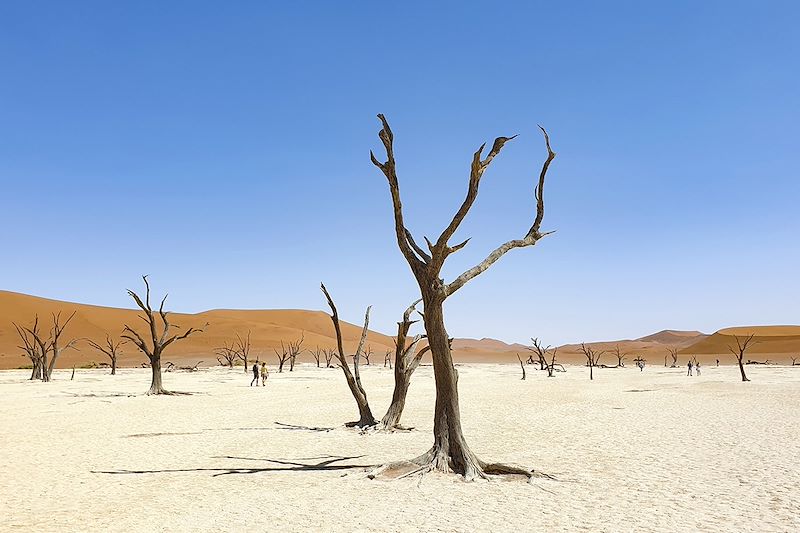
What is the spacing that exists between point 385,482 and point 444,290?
11.1 ft

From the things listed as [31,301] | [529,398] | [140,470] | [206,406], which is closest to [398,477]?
[140,470]

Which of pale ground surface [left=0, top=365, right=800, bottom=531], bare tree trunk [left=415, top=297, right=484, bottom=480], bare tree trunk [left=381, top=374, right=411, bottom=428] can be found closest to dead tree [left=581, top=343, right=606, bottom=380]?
pale ground surface [left=0, top=365, right=800, bottom=531]

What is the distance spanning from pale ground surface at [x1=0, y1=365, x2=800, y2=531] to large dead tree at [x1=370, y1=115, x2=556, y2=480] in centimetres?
58

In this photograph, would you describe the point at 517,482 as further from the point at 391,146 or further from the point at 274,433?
the point at 274,433

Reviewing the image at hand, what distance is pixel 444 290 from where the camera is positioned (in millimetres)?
10484

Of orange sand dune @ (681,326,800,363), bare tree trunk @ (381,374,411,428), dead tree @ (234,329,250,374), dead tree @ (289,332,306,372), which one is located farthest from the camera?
orange sand dune @ (681,326,800,363)

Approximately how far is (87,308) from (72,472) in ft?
371

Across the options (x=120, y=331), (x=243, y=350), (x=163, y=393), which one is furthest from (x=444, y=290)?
(x=120, y=331)

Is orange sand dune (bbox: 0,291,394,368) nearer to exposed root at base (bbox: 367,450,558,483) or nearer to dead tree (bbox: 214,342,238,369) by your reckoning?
dead tree (bbox: 214,342,238,369)

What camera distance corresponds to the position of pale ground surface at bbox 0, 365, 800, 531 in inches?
312

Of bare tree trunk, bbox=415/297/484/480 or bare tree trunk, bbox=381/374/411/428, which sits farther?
bare tree trunk, bbox=381/374/411/428

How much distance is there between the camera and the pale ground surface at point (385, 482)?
7918mm

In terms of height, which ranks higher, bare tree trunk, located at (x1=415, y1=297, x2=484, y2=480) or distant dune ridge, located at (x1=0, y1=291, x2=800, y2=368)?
distant dune ridge, located at (x1=0, y1=291, x2=800, y2=368)

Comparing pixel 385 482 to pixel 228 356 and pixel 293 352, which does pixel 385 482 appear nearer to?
pixel 293 352
